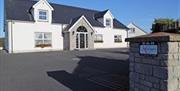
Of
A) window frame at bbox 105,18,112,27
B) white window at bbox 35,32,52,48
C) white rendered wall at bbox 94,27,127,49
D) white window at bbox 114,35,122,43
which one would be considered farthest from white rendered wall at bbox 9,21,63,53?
white window at bbox 114,35,122,43

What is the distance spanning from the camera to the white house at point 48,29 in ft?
73.8

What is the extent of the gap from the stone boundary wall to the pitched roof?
20.4 metres

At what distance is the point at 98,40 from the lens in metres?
30.0

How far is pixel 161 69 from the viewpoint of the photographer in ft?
13.6

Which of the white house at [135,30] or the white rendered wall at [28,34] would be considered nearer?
the white rendered wall at [28,34]

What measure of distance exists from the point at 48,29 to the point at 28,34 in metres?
2.71

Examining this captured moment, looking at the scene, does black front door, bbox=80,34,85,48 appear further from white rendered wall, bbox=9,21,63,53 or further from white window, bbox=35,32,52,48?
white window, bbox=35,32,52,48

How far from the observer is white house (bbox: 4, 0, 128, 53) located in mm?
22500

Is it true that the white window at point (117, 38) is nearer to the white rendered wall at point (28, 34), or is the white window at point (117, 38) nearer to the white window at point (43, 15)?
the white rendered wall at point (28, 34)

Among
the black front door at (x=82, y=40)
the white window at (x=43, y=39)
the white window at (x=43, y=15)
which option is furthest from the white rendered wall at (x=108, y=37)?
the white window at (x=43, y=15)

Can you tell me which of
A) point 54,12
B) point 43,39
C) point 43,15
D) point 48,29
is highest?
point 54,12

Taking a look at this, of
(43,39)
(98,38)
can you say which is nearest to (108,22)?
(98,38)

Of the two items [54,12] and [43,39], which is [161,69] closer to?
[43,39]

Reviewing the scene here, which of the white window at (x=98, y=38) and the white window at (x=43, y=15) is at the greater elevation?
the white window at (x=43, y=15)
